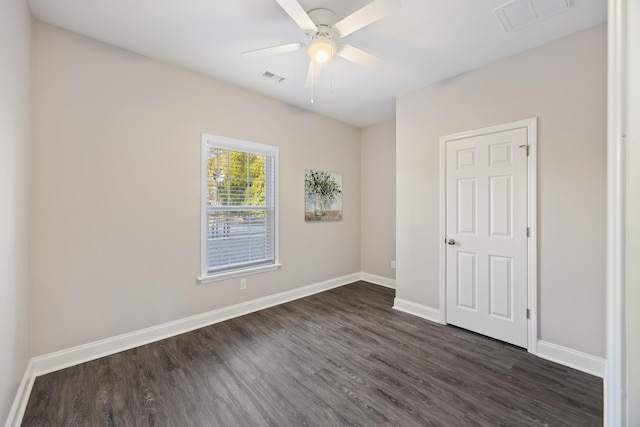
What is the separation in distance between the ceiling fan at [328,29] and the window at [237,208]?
4.38ft

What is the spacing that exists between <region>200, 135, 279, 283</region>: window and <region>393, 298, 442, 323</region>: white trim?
166 centimetres

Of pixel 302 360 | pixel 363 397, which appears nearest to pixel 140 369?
pixel 302 360

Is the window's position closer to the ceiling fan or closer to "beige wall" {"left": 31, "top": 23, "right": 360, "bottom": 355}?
"beige wall" {"left": 31, "top": 23, "right": 360, "bottom": 355}

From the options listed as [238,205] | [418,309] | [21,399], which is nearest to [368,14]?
[238,205]

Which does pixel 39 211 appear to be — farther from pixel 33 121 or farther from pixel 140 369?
pixel 140 369

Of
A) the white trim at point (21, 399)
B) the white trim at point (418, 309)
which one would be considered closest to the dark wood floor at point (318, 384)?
the white trim at point (21, 399)

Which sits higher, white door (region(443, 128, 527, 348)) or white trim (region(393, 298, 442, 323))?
white door (region(443, 128, 527, 348))

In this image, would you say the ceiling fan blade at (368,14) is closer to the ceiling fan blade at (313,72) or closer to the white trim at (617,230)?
the ceiling fan blade at (313,72)

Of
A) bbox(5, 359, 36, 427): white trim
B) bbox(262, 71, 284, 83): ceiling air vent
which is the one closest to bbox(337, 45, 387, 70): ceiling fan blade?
bbox(262, 71, 284, 83): ceiling air vent

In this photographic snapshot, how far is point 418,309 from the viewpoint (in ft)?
10.7

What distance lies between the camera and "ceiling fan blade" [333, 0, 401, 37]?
1.55 metres

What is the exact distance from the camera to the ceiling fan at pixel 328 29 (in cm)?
163

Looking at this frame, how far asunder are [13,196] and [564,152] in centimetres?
405

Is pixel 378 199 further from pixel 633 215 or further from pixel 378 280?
pixel 633 215
